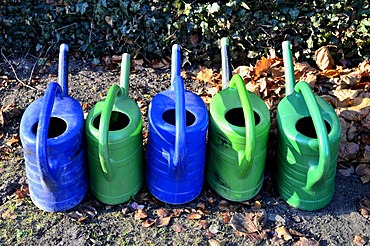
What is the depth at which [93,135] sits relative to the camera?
10.6 ft

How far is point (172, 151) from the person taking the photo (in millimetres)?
3217

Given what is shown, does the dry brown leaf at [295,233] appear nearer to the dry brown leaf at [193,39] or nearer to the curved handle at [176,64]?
the curved handle at [176,64]

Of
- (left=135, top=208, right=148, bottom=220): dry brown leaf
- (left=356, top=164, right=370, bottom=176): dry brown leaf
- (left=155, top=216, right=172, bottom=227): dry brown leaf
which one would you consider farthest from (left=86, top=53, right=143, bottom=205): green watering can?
(left=356, top=164, right=370, bottom=176): dry brown leaf

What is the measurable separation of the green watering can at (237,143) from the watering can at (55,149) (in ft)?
2.55

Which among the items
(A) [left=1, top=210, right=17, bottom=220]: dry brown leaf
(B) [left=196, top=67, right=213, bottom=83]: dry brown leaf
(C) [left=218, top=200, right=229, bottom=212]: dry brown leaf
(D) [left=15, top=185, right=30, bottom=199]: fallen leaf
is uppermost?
(B) [left=196, top=67, right=213, bottom=83]: dry brown leaf

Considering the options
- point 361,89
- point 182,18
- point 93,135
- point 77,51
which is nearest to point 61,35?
point 77,51

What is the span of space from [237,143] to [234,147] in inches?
1.5

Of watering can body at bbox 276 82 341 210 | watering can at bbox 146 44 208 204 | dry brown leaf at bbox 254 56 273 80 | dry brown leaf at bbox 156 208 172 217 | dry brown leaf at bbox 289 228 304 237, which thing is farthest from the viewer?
dry brown leaf at bbox 254 56 273 80

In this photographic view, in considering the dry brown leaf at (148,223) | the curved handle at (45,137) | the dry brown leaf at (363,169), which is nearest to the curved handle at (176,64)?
the curved handle at (45,137)

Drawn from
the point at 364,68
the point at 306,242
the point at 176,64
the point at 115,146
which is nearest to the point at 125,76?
the point at 176,64

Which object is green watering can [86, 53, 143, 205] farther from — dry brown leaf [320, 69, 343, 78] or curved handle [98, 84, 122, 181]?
dry brown leaf [320, 69, 343, 78]

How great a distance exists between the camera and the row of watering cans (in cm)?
312

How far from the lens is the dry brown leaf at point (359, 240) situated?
3.28 meters

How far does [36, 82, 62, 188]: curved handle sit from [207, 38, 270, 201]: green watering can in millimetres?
919
